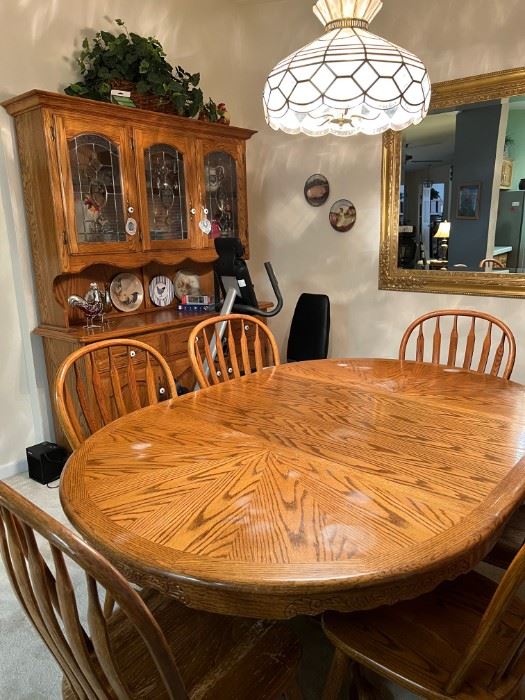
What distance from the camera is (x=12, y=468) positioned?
290 centimetres

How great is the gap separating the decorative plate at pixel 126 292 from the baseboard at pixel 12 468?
3.49ft

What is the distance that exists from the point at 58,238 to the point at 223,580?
2171mm

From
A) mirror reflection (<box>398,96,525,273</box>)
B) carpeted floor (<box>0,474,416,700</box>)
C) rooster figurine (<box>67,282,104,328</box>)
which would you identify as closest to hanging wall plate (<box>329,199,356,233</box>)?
mirror reflection (<box>398,96,525,273</box>)

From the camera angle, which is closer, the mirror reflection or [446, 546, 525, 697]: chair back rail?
[446, 546, 525, 697]: chair back rail

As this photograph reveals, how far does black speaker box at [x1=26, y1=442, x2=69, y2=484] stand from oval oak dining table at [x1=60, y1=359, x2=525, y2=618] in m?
1.37

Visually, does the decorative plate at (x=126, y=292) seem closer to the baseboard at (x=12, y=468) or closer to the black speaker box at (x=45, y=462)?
the black speaker box at (x=45, y=462)

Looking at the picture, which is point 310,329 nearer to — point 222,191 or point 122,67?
point 222,191

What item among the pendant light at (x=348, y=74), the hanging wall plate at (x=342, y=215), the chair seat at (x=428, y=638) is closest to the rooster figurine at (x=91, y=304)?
the pendant light at (x=348, y=74)

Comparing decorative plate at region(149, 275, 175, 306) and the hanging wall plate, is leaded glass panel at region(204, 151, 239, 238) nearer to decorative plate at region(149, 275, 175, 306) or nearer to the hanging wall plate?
decorative plate at region(149, 275, 175, 306)

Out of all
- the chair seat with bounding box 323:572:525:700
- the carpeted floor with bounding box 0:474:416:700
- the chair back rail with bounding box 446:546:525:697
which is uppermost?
the chair back rail with bounding box 446:546:525:697

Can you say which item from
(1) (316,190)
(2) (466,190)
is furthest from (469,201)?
(1) (316,190)

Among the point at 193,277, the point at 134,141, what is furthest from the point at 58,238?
the point at 193,277

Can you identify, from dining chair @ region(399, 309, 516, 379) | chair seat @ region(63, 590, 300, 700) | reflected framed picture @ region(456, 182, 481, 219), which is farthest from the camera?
reflected framed picture @ region(456, 182, 481, 219)

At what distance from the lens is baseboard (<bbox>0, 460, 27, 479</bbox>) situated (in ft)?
9.39
